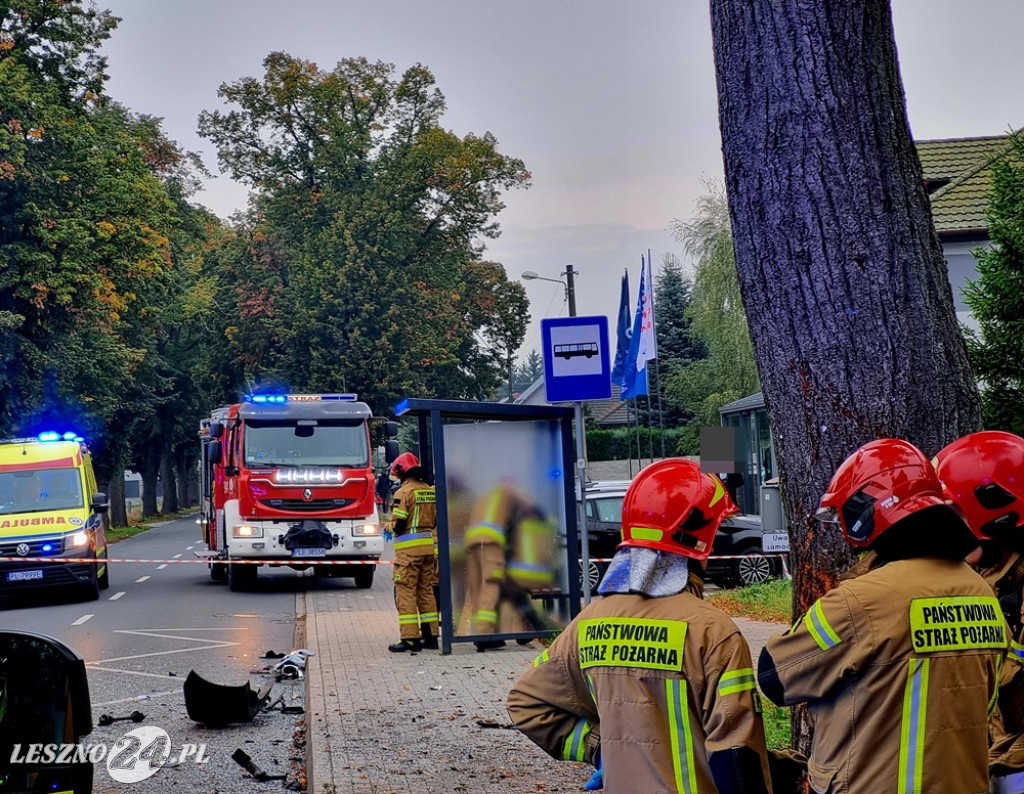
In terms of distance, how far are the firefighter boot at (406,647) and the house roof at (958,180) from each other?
1938 cm

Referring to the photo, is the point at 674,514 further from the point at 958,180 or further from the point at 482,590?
the point at 958,180

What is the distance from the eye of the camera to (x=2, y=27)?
31078 mm

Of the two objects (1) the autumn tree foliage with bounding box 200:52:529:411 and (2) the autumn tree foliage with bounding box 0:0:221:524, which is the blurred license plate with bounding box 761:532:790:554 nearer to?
(2) the autumn tree foliage with bounding box 0:0:221:524

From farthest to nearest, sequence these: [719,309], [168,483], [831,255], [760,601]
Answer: [168,483]
[719,309]
[760,601]
[831,255]

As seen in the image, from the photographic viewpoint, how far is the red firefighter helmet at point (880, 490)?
312 cm

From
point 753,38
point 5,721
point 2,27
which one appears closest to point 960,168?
point 2,27

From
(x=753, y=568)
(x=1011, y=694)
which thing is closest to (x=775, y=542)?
(x=753, y=568)

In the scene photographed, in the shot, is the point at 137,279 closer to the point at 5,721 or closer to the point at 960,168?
the point at 960,168

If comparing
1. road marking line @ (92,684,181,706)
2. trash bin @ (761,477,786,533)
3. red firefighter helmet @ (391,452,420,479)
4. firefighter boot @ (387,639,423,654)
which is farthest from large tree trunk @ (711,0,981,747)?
trash bin @ (761,477,786,533)

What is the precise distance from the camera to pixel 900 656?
2990 mm

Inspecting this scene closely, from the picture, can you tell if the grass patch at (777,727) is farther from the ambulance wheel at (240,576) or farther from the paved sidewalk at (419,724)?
the ambulance wheel at (240,576)

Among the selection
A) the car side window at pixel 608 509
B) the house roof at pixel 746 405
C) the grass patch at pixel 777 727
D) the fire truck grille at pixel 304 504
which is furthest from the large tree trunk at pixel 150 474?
the grass patch at pixel 777 727

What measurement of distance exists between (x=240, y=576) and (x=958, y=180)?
20.5 metres

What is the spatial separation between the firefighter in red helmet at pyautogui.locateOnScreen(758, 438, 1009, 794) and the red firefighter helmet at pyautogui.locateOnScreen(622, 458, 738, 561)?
12.7 inches
